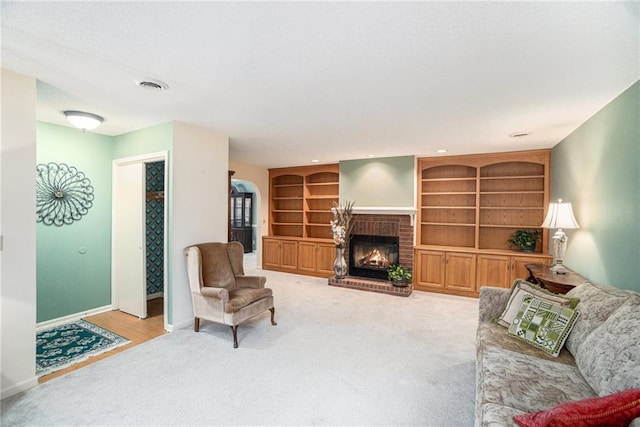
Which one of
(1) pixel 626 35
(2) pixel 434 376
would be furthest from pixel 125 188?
(1) pixel 626 35

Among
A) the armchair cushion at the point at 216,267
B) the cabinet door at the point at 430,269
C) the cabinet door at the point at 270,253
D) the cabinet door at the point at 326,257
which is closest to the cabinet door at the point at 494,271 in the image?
the cabinet door at the point at 430,269

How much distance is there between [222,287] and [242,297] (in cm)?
44

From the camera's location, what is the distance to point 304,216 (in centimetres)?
689

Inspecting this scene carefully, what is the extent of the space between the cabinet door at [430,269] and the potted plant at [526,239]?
1171mm

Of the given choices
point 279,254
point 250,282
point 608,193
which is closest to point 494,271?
point 608,193

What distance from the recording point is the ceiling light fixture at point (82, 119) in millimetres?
3002

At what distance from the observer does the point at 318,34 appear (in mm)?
1674

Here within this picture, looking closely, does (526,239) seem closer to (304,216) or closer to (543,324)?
(543,324)

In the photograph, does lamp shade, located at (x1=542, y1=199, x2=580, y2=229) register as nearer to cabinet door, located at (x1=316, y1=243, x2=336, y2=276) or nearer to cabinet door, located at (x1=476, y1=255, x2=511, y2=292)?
cabinet door, located at (x1=476, y1=255, x2=511, y2=292)

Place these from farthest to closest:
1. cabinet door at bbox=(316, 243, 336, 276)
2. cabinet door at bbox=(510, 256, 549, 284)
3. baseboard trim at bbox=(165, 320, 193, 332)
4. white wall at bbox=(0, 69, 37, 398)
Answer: cabinet door at bbox=(316, 243, 336, 276) → cabinet door at bbox=(510, 256, 549, 284) → baseboard trim at bbox=(165, 320, 193, 332) → white wall at bbox=(0, 69, 37, 398)

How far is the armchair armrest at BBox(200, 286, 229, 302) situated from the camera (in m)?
3.07

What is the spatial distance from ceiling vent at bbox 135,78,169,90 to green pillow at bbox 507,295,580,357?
11.1ft

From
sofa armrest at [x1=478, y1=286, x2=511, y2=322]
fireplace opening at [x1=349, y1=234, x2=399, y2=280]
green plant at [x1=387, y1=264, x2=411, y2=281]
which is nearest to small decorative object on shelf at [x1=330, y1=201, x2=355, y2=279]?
fireplace opening at [x1=349, y1=234, x2=399, y2=280]

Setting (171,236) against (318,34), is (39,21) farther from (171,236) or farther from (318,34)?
(171,236)
